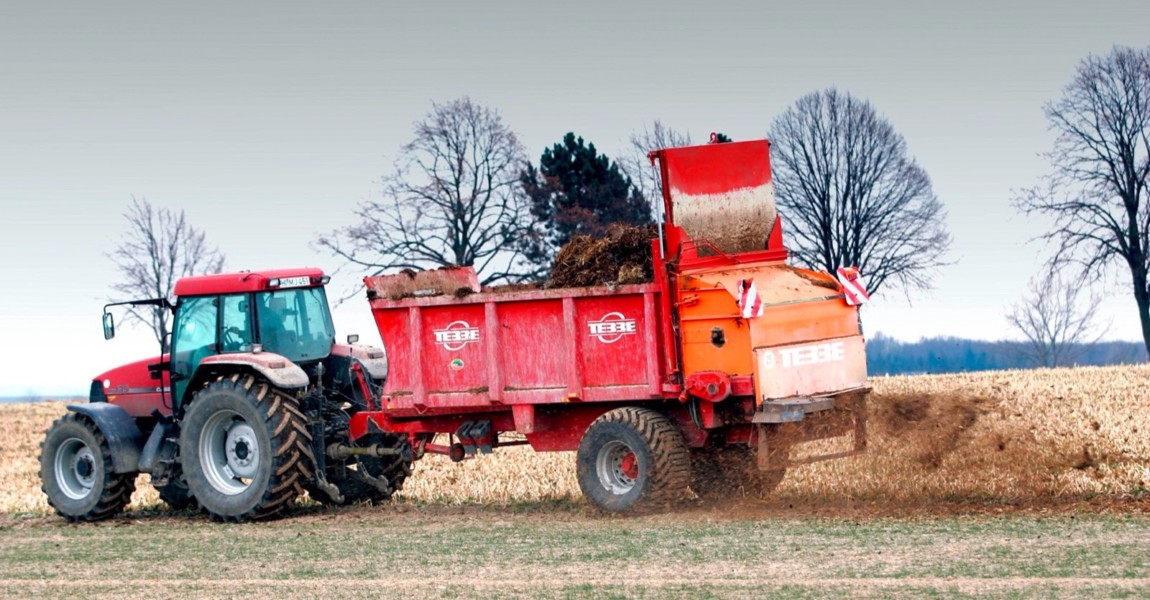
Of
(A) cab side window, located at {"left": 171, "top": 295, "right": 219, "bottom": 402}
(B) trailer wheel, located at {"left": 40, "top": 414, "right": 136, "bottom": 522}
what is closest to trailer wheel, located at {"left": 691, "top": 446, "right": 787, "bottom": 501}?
(A) cab side window, located at {"left": 171, "top": 295, "right": 219, "bottom": 402}

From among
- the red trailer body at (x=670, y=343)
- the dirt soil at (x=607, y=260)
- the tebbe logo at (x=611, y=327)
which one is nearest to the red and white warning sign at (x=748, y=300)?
the red trailer body at (x=670, y=343)

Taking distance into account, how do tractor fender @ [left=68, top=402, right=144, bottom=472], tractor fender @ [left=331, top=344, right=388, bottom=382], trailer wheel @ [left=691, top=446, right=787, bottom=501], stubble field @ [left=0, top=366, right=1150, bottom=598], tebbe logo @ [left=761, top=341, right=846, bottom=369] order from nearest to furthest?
stubble field @ [left=0, top=366, right=1150, bottom=598], tebbe logo @ [left=761, top=341, right=846, bottom=369], trailer wheel @ [left=691, top=446, right=787, bottom=501], tractor fender @ [left=68, top=402, right=144, bottom=472], tractor fender @ [left=331, top=344, right=388, bottom=382]

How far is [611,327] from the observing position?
13453mm

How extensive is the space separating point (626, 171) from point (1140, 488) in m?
38.2

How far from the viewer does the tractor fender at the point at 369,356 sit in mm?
15750

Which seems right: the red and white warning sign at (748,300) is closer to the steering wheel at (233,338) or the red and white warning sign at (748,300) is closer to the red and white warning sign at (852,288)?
the red and white warning sign at (852,288)

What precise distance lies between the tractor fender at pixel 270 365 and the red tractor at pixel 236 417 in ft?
0.05

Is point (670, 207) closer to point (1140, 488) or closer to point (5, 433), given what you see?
point (1140, 488)

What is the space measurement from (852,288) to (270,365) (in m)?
5.80

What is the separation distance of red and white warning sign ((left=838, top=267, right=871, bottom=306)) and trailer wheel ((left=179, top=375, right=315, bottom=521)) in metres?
5.53

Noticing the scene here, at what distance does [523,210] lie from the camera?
44.5m

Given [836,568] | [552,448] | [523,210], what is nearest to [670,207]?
[552,448]

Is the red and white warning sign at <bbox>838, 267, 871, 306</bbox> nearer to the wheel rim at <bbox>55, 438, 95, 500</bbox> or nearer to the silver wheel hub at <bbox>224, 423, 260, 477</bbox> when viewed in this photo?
the silver wheel hub at <bbox>224, 423, 260, 477</bbox>

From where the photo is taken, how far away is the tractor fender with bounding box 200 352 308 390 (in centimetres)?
1452
